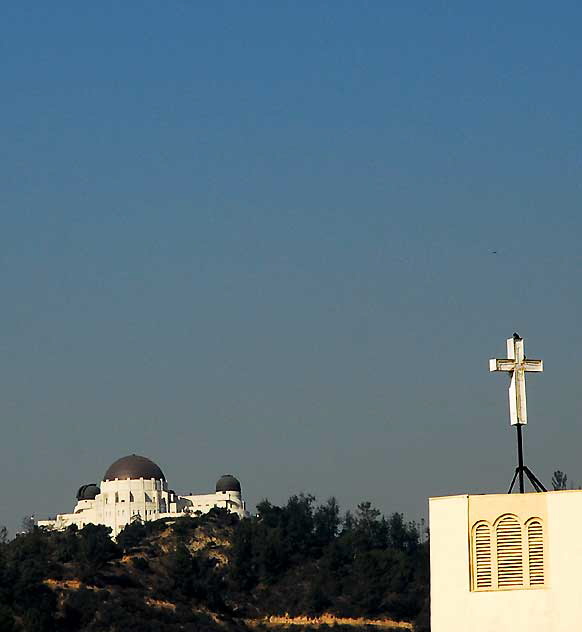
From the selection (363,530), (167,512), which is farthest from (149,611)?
(167,512)

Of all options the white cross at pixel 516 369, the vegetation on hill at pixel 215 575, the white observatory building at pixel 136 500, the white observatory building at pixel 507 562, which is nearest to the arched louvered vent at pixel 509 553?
the white observatory building at pixel 507 562

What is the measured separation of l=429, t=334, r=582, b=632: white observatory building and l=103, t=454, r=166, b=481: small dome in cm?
13869

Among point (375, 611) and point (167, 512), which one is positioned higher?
point (167, 512)

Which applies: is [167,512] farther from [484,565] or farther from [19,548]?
[484,565]

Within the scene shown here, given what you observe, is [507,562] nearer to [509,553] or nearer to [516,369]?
[509,553]

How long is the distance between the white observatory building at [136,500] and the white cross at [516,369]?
436 feet

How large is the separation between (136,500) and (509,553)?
137847 millimetres

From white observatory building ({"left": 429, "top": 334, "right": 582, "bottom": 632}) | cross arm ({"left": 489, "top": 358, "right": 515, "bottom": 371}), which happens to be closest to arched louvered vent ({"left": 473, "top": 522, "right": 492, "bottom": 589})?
white observatory building ({"left": 429, "top": 334, "right": 582, "bottom": 632})

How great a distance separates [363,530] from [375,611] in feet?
70.1

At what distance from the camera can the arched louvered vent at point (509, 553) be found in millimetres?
22594

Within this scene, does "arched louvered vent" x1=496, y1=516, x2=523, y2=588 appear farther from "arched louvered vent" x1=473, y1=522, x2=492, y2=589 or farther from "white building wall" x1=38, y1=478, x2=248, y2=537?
"white building wall" x1=38, y1=478, x2=248, y2=537

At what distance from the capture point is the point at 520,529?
22.6m

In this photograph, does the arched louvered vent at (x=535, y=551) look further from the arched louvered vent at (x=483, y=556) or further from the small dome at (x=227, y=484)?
the small dome at (x=227, y=484)

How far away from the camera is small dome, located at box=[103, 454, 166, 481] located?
161 metres
